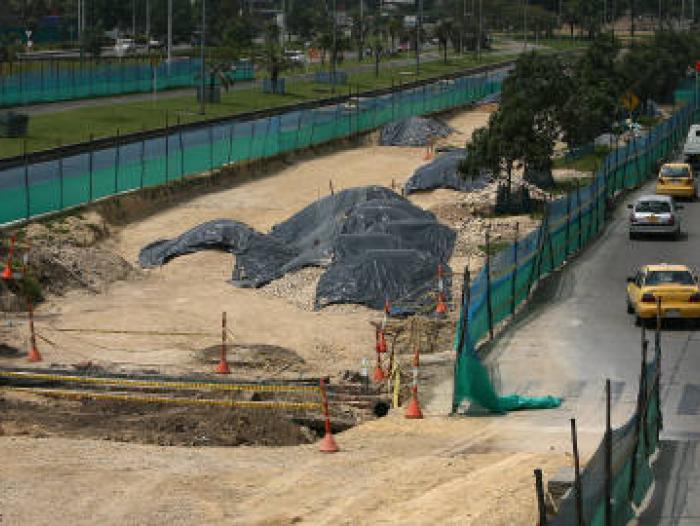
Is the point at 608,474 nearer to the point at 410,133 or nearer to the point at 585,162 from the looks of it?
the point at 585,162

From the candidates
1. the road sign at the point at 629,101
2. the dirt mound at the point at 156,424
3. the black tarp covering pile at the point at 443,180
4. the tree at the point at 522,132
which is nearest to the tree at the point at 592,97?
the road sign at the point at 629,101

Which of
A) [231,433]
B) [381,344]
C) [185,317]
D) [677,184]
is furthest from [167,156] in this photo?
[231,433]

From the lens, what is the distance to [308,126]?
78688 mm

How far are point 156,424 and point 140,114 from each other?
6321 centimetres

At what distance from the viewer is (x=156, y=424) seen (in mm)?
28844

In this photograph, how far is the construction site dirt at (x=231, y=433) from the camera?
23438mm

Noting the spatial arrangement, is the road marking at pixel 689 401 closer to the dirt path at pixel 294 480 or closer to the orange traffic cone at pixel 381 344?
the dirt path at pixel 294 480

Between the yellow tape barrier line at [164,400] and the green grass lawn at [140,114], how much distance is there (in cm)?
3770

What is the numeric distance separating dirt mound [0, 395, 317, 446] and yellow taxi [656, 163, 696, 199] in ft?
115

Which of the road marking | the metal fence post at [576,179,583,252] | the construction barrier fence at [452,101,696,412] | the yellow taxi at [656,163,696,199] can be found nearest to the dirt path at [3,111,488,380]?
the construction barrier fence at [452,101,696,412]

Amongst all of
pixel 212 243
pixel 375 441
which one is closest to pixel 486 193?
pixel 212 243

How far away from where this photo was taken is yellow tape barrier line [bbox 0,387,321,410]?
29.5 meters

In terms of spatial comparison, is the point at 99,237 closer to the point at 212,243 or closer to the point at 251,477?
the point at 212,243

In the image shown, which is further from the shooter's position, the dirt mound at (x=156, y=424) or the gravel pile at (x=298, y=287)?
the gravel pile at (x=298, y=287)
